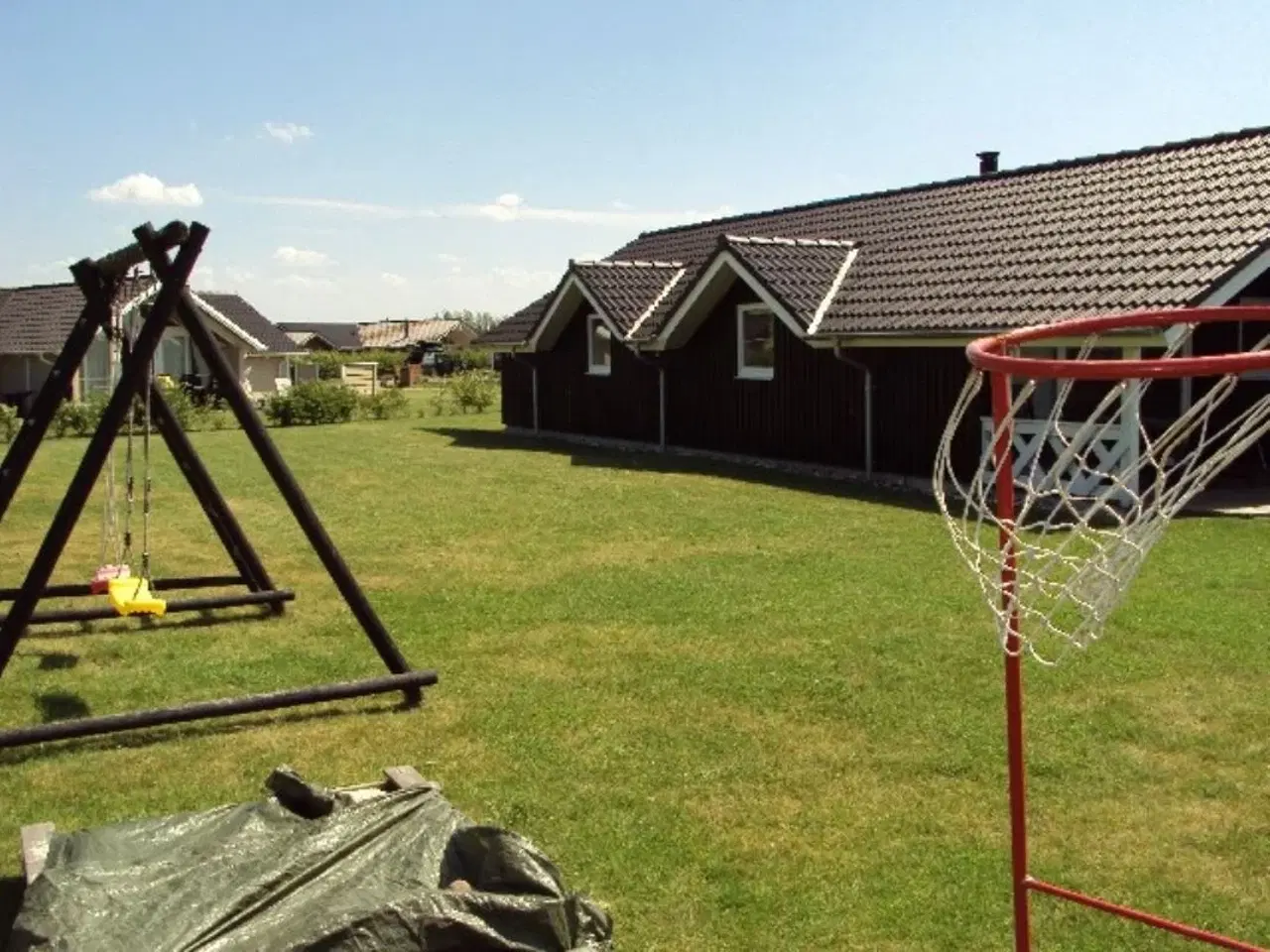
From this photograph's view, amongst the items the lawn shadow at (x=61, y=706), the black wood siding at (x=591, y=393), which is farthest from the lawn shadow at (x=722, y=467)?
the lawn shadow at (x=61, y=706)

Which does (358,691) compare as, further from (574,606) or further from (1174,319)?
(1174,319)

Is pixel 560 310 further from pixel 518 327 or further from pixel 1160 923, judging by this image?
pixel 1160 923

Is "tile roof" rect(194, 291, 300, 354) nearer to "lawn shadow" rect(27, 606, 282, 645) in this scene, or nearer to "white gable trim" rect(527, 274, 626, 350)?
"white gable trim" rect(527, 274, 626, 350)

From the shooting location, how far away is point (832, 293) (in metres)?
17.5

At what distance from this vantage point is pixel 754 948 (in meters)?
4.06

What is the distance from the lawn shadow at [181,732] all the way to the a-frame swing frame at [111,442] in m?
0.14

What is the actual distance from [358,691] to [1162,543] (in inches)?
293

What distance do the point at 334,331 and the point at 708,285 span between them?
91911 mm

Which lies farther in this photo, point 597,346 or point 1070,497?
point 597,346

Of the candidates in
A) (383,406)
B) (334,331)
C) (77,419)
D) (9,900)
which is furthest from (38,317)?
(334,331)

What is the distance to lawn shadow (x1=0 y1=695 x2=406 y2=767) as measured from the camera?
6.06 metres

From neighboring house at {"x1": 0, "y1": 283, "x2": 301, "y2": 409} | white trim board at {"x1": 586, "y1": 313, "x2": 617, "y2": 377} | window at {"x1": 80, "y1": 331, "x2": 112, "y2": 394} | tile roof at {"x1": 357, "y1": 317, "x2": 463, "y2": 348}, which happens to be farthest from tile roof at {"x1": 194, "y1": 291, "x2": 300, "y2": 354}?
tile roof at {"x1": 357, "y1": 317, "x2": 463, "y2": 348}

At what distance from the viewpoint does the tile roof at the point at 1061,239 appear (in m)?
13.4

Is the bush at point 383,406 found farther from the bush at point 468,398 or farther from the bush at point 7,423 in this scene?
the bush at point 7,423
